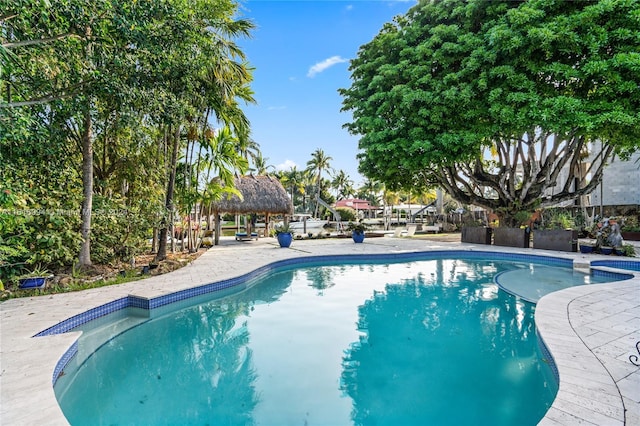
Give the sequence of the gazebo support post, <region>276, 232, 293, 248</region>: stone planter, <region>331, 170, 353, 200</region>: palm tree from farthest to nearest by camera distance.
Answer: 1. <region>331, 170, 353, 200</region>: palm tree
2. the gazebo support post
3. <region>276, 232, 293, 248</region>: stone planter

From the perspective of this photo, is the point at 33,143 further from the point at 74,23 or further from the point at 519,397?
the point at 519,397

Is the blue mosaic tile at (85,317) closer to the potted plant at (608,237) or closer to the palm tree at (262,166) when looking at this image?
the potted plant at (608,237)

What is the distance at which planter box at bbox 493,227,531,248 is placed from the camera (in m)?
12.3

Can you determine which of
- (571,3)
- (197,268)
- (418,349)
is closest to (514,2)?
(571,3)

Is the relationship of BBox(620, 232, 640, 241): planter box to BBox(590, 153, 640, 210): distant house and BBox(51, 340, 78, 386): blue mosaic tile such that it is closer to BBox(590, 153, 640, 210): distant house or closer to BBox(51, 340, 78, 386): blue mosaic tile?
BBox(590, 153, 640, 210): distant house

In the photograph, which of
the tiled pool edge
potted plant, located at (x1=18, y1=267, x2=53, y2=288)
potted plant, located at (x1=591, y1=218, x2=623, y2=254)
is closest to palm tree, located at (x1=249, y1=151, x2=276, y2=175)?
potted plant, located at (x1=18, y1=267, x2=53, y2=288)

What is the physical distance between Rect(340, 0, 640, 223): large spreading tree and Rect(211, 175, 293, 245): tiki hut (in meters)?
5.27

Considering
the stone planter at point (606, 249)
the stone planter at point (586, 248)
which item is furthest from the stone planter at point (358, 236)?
the stone planter at point (606, 249)

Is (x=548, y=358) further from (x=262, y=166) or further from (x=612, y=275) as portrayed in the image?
(x=262, y=166)

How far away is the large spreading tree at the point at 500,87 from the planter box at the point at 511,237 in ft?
3.86

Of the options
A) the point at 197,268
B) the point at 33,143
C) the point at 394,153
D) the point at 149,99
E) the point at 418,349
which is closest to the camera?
the point at 418,349

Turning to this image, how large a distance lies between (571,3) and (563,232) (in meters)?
7.39

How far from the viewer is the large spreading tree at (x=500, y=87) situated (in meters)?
8.88

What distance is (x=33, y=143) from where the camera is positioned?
5.08 meters
